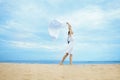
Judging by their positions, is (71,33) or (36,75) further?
(71,33)

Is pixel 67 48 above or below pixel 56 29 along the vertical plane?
below

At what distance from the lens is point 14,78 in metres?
5.81

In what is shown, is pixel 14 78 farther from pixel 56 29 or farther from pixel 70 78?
pixel 56 29

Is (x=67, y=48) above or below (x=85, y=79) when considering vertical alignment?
above

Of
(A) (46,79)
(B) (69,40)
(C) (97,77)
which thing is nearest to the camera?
(A) (46,79)

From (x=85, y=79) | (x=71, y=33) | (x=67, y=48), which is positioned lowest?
(x=85, y=79)

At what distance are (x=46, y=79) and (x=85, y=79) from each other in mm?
934

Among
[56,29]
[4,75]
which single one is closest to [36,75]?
[4,75]

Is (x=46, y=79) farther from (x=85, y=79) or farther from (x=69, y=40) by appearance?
(x=69, y=40)

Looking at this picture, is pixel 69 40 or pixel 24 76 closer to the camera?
pixel 24 76

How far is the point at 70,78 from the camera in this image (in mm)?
5883

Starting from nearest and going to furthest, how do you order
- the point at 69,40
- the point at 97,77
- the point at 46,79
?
the point at 46,79
the point at 97,77
the point at 69,40

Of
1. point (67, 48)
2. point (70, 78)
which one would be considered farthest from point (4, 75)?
point (67, 48)

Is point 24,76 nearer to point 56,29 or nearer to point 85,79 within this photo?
point 85,79
